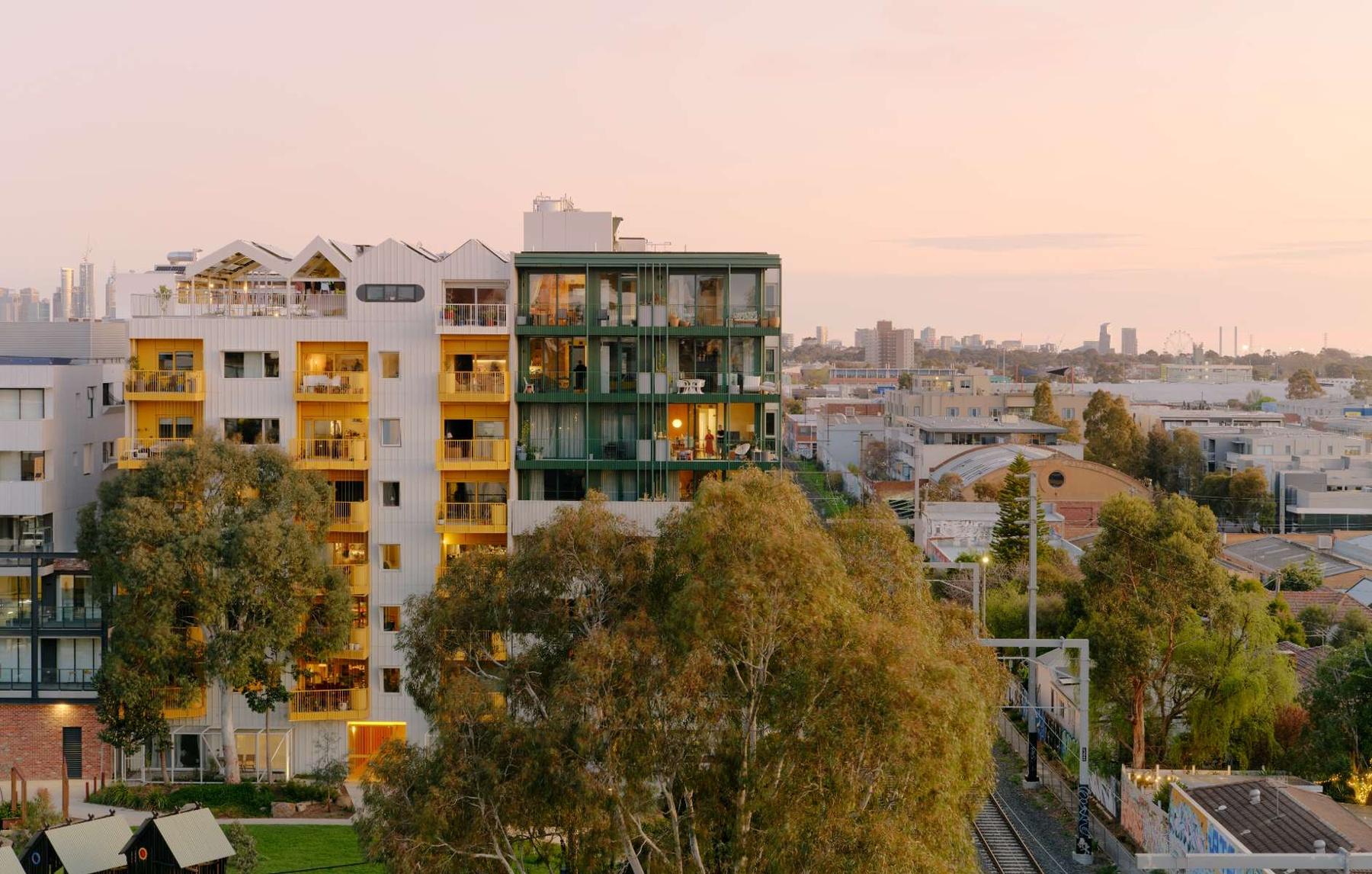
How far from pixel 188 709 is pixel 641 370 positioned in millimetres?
15277

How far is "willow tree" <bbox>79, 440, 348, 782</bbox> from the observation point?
3312 cm

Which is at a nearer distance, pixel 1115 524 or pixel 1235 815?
pixel 1235 815

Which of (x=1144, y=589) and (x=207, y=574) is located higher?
(x=207, y=574)

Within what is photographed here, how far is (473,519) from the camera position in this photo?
123ft

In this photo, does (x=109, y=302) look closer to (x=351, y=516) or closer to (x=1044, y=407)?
(x=351, y=516)

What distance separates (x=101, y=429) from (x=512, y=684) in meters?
27.1

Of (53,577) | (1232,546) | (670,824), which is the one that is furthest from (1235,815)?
(1232,546)

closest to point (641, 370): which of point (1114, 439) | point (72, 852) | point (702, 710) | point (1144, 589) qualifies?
point (1144, 589)

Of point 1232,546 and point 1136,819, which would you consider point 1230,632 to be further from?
point 1232,546

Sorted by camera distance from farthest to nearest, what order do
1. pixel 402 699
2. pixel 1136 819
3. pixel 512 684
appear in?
pixel 402 699, pixel 1136 819, pixel 512 684

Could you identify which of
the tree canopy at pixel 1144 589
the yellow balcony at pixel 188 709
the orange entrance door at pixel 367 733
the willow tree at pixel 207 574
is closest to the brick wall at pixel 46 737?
the yellow balcony at pixel 188 709

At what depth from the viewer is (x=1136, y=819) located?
1251 inches

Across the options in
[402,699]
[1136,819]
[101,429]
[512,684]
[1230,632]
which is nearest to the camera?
[512,684]

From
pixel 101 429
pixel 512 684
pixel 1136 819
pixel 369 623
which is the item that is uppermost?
pixel 101 429
